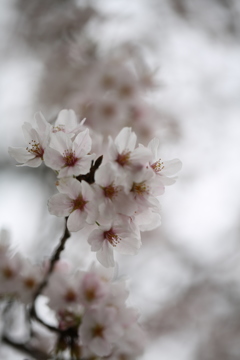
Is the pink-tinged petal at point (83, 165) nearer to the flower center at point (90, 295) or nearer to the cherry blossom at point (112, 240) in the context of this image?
the cherry blossom at point (112, 240)

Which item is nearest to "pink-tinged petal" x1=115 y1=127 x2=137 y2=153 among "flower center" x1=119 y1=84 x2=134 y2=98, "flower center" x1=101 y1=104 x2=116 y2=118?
"flower center" x1=101 y1=104 x2=116 y2=118

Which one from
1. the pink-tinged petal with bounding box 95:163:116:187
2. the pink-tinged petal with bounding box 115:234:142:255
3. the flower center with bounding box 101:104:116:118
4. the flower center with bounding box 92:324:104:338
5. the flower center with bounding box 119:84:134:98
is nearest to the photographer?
the pink-tinged petal with bounding box 95:163:116:187

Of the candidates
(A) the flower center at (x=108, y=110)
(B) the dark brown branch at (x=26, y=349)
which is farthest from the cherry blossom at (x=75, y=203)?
(A) the flower center at (x=108, y=110)

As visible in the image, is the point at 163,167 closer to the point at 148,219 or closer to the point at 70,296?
the point at 148,219

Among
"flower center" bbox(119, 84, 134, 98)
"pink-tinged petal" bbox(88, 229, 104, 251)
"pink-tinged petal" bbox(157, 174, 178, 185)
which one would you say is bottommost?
"pink-tinged petal" bbox(88, 229, 104, 251)

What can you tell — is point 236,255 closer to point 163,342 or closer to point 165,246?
point 165,246

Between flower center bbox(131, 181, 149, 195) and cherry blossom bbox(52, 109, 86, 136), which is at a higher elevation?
cherry blossom bbox(52, 109, 86, 136)

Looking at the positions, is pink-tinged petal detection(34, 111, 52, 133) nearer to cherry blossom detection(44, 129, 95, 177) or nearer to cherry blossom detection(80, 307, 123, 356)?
cherry blossom detection(44, 129, 95, 177)

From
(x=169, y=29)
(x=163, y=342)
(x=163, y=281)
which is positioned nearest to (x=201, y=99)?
(x=169, y=29)
